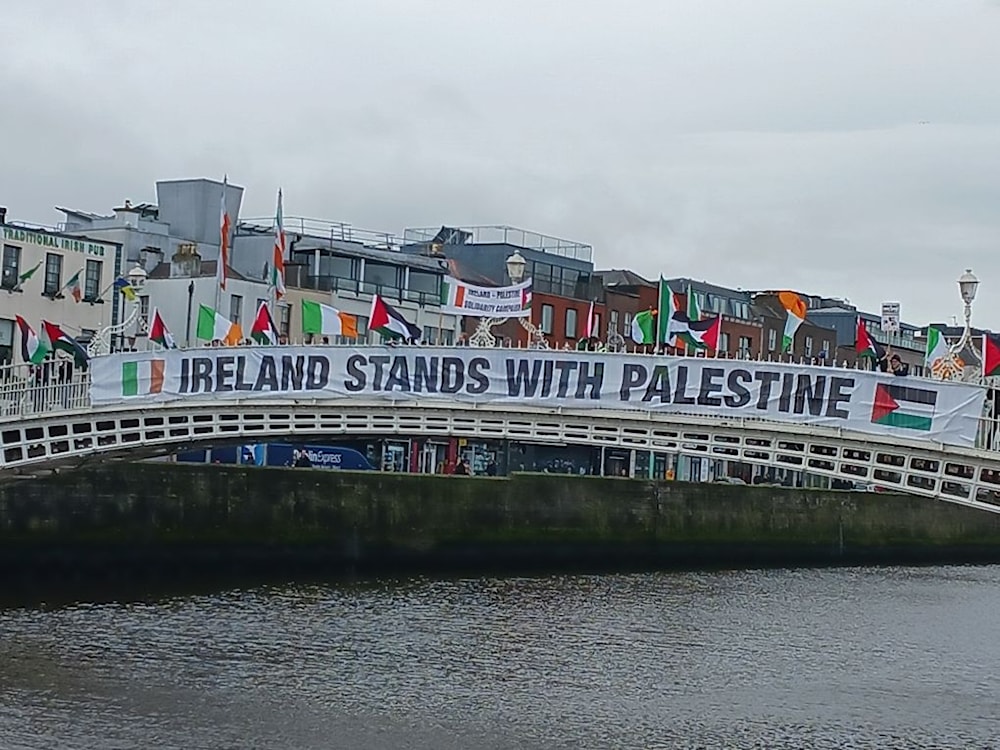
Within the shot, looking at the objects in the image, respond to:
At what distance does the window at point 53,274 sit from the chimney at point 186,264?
632 centimetres

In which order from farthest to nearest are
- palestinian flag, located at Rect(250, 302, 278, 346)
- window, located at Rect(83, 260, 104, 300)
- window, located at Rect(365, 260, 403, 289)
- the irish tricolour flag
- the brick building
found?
the brick building, window, located at Rect(365, 260, 403, 289), window, located at Rect(83, 260, 104, 300), palestinian flag, located at Rect(250, 302, 278, 346), the irish tricolour flag

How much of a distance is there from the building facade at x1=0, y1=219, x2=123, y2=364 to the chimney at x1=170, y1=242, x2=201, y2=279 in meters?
3.44

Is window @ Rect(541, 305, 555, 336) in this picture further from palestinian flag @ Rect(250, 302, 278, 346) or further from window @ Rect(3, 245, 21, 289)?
palestinian flag @ Rect(250, 302, 278, 346)

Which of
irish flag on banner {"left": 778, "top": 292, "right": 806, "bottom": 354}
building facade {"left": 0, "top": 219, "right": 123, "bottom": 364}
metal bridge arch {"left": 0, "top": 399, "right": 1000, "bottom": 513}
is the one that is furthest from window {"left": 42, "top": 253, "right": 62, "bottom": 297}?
irish flag on banner {"left": 778, "top": 292, "right": 806, "bottom": 354}

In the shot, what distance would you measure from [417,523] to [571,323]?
89.1 ft

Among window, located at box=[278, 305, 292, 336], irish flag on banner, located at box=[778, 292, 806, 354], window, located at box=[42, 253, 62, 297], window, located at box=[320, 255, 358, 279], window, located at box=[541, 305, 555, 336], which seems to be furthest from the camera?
window, located at box=[541, 305, 555, 336]

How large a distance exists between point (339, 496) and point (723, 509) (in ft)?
47.3

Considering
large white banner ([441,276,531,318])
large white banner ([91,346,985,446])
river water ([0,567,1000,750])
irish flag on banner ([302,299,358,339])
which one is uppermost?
large white banner ([441,276,531,318])

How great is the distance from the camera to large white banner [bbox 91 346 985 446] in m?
27.3

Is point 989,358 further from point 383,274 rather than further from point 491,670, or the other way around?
point 383,274

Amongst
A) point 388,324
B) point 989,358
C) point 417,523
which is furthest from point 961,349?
point 417,523

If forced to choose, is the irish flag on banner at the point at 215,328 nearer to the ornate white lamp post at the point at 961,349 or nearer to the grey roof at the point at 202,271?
the ornate white lamp post at the point at 961,349

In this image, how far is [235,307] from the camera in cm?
6159

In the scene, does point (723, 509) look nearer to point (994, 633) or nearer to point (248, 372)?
point (994, 633)
